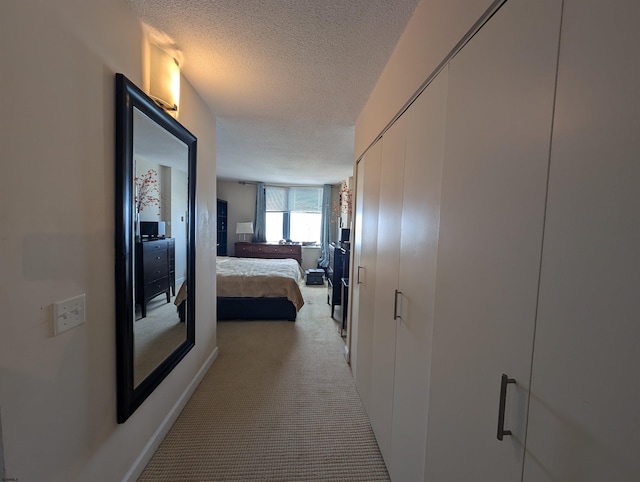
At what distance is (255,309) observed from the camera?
12.6ft

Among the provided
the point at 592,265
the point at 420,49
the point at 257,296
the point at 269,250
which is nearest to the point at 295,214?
the point at 269,250

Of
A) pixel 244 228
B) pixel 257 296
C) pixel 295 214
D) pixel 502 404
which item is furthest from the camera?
pixel 295 214

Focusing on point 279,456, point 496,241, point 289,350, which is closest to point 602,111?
point 496,241

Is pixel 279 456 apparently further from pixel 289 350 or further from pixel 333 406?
pixel 289 350

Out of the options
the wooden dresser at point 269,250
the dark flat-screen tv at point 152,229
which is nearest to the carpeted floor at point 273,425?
the dark flat-screen tv at point 152,229

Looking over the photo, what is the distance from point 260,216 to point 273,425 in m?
5.60

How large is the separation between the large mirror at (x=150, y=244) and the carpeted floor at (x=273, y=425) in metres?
0.48

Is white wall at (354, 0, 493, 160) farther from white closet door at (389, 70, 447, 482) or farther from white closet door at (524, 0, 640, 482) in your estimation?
white closet door at (524, 0, 640, 482)

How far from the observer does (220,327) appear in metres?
3.55

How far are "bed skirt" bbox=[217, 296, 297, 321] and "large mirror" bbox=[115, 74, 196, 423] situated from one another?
66.3 inches

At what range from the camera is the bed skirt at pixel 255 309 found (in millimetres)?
3789

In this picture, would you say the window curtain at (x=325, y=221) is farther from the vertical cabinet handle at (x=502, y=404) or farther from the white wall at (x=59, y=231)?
the vertical cabinet handle at (x=502, y=404)

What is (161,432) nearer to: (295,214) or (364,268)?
(364,268)

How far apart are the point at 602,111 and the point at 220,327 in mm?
3902
